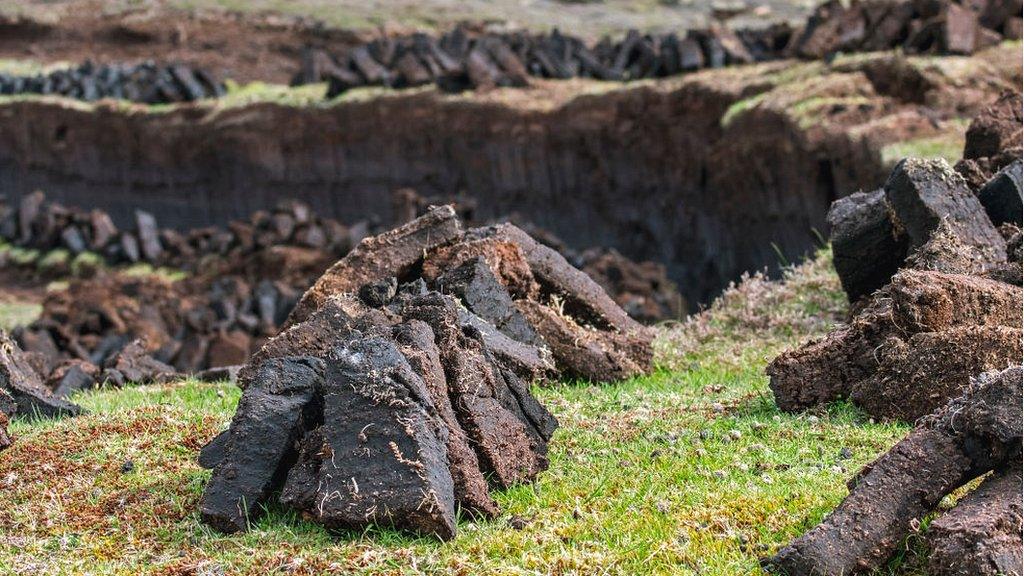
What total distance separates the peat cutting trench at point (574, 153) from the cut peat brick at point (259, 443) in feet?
34.5

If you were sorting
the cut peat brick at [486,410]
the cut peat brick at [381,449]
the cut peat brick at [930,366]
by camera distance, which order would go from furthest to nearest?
the cut peat brick at [930,366] < the cut peat brick at [486,410] < the cut peat brick at [381,449]

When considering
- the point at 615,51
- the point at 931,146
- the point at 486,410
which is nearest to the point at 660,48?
the point at 615,51

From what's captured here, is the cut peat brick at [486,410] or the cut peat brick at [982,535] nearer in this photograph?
the cut peat brick at [982,535]

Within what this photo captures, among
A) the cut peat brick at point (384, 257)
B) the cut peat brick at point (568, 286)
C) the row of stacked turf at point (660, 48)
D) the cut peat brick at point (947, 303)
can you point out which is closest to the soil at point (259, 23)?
the row of stacked turf at point (660, 48)

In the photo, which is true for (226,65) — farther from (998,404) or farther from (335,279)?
(998,404)

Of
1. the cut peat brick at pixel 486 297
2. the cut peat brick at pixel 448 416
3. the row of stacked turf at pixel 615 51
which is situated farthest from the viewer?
the row of stacked turf at pixel 615 51

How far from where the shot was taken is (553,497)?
557 cm

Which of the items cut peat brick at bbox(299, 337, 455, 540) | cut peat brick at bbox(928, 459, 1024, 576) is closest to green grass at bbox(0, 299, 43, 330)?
cut peat brick at bbox(299, 337, 455, 540)

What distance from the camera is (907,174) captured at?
8305 millimetres

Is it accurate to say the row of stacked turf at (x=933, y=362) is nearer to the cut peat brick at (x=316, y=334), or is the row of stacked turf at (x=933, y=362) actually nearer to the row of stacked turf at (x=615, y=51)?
the cut peat brick at (x=316, y=334)

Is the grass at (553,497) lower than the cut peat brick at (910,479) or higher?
lower

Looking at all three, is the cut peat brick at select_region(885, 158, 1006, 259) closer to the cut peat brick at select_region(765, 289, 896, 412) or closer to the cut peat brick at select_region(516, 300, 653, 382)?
the cut peat brick at select_region(765, 289, 896, 412)

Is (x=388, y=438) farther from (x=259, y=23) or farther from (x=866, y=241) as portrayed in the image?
(x=259, y=23)

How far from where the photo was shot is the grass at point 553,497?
4914 millimetres
